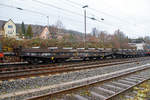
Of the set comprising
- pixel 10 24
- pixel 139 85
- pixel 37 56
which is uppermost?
pixel 10 24

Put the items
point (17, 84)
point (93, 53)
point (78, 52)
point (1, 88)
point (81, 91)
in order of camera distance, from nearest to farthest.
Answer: point (81, 91) < point (1, 88) < point (17, 84) < point (78, 52) < point (93, 53)

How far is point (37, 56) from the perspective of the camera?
424 inches

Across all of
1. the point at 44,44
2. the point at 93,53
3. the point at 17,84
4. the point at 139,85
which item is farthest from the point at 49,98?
the point at 44,44

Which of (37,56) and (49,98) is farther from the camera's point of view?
(37,56)

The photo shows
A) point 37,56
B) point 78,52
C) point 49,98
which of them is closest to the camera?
point 49,98

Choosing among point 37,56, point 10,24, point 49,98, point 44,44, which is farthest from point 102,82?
point 10,24

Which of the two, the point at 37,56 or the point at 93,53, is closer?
the point at 37,56

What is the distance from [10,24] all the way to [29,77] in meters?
54.1

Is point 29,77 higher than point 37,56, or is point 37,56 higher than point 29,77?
point 37,56

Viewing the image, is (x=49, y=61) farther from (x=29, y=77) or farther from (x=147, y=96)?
(x=147, y=96)

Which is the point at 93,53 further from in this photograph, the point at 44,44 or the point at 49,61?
the point at 44,44

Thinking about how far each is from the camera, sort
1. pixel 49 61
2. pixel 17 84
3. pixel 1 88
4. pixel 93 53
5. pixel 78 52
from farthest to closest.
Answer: pixel 93 53 → pixel 78 52 → pixel 49 61 → pixel 17 84 → pixel 1 88

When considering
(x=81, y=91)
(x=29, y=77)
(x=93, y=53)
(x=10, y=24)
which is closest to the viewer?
(x=81, y=91)

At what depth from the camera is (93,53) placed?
15.3 meters
